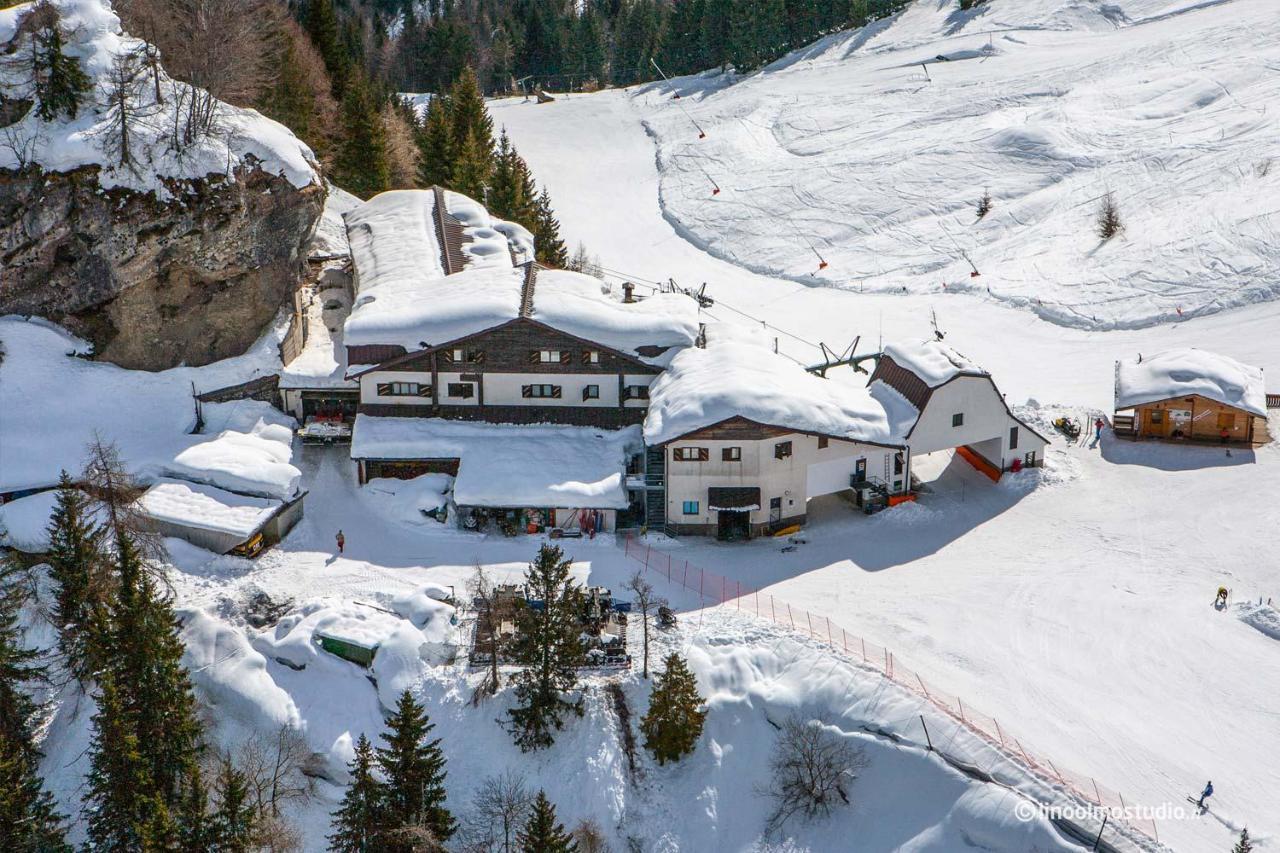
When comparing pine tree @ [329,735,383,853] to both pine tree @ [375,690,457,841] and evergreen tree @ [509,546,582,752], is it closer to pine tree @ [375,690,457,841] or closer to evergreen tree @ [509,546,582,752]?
pine tree @ [375,690,457,841]

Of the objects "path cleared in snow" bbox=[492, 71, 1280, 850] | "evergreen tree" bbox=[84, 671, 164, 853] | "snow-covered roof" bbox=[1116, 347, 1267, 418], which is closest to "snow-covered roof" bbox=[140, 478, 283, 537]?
"evergreen tree" bbox=[84, 671, 164, 853]

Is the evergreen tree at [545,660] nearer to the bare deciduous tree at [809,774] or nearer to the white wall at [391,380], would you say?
the bare deciduous tree at [809,774]

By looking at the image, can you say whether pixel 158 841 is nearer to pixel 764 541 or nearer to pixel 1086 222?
pixel 764 541

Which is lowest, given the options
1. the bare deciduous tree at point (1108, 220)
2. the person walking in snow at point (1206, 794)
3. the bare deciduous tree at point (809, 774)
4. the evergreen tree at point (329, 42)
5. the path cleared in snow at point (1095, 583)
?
the bare deciduous tree at point (809, 774)

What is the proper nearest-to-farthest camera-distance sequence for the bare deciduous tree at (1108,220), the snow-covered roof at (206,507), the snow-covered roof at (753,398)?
1. the snow-covered roof at (206,507)
2. the snow-covered roof at (753,398)
3. the bare deciduous tree at (1108,220)

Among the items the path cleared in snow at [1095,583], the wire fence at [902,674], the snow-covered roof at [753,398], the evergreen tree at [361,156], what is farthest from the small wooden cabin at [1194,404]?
the evergreen tree at [361,156]

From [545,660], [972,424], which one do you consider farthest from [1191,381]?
[545,660]

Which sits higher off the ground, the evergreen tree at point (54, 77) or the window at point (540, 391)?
the evergreen tree at point (54, 77)
